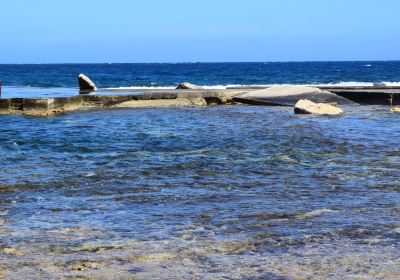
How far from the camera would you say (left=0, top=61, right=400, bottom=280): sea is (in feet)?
15.1

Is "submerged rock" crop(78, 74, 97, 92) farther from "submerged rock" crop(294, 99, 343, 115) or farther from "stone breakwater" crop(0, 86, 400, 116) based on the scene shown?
"submerged rock" crop(294, 99, 343, 115)

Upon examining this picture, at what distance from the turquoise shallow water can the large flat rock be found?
22.8ft

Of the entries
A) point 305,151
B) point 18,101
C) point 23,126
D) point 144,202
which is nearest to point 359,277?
point 144,202

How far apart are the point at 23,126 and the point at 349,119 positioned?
7.05 m

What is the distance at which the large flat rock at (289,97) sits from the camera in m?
20.4

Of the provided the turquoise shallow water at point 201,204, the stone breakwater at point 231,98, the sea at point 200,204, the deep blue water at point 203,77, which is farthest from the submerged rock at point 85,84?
the deep blue water at point 203,77

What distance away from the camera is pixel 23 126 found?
14.9m

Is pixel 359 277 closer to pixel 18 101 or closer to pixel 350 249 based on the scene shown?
pixel 350 249

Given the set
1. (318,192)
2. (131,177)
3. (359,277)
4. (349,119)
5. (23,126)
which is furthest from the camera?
(349,119)

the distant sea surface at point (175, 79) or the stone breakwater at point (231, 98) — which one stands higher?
the stone breakwater at point (231, 98)

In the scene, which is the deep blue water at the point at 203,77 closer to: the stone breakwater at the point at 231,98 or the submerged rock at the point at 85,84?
the submerged rock at the point at 85,84

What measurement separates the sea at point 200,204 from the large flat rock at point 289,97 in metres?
6.94

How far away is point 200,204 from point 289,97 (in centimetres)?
1431

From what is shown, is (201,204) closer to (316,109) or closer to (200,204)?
(200,204)
